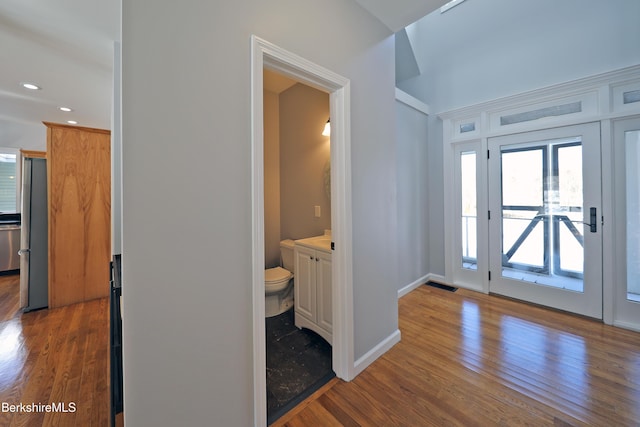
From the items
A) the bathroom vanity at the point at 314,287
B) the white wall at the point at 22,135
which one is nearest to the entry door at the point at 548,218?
the bathroom vanity at the point at 314,287

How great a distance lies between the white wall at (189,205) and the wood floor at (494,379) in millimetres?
697

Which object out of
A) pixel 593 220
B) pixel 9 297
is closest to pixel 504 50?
pixel 593 220

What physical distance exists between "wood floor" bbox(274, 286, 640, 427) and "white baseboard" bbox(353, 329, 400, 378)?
0.04 meters

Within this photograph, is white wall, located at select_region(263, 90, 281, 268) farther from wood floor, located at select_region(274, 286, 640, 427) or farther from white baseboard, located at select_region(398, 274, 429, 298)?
wood floor, located at select_region(274, 286, 640, 427)

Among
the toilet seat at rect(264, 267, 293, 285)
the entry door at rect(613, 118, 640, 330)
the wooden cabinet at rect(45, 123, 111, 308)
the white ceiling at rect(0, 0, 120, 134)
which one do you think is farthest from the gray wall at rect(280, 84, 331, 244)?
the entry door at rect(613, 118, 640, 330)

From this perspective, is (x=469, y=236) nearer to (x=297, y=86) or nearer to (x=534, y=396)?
(x=534, y=396)

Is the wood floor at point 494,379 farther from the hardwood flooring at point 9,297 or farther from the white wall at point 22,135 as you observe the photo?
the white wall at point 22,135

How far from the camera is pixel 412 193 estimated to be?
11.6 feet

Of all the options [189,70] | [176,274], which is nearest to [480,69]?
[189,70]

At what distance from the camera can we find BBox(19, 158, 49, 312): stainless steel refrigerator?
296cm

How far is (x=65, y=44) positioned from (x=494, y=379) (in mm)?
4128

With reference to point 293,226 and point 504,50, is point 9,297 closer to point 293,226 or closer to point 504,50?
point 293,226

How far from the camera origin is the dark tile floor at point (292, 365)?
5.27ft

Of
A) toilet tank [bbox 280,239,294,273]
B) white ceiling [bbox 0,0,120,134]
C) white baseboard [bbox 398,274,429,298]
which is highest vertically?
white ceiling [bbox 0,0,120,134]
